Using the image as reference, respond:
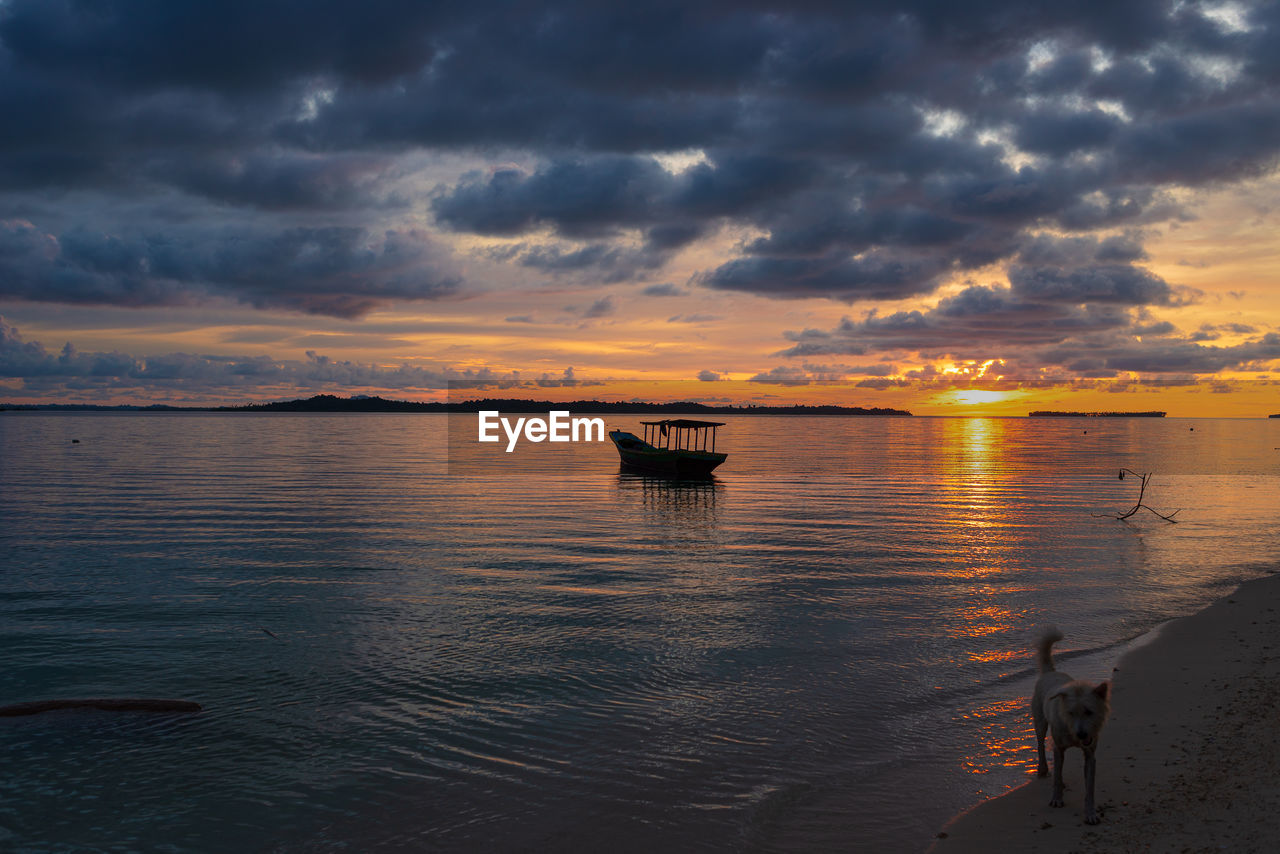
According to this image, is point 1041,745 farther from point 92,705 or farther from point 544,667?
point 92,705

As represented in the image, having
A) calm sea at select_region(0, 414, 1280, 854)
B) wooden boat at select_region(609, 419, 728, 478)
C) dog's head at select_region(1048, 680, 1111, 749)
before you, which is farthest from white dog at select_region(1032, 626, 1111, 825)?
wooden boat at select_region(609, 419, 728, 478)

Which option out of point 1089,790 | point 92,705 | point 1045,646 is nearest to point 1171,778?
point 1089,790

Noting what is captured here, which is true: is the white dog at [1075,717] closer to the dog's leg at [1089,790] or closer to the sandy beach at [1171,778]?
the dog's leg at [1089,790]

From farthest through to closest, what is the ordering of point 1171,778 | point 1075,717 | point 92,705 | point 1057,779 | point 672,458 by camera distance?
point 672,458
point 92,705
point 1171,778
point 1057,779
point 1075,717

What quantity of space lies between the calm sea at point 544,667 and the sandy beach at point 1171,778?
2.74ft

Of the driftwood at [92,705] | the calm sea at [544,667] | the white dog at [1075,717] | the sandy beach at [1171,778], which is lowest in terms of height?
the calm sea at [544,667]

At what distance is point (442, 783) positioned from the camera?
9352mm

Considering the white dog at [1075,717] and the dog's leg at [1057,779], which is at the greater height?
the white dog at [1075,717]

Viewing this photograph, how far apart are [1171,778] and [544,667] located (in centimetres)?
934

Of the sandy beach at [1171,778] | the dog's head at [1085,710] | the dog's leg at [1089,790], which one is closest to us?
the sandy beach at [1171,778]

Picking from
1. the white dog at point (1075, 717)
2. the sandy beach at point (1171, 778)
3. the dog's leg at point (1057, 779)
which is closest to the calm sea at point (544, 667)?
Result: the sandy beach at point (1171, 778)

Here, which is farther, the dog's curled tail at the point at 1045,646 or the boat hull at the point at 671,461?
the boat hull at the point at 671,461

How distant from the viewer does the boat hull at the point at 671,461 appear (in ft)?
211

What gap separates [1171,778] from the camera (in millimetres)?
8188
